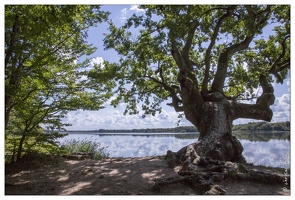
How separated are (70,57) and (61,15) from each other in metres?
2.68

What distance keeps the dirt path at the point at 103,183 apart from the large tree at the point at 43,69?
41.6 inches

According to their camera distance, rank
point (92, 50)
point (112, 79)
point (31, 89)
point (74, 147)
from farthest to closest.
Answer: point (74, 147), point (112, 79), point (92, 50), point (31, 89)

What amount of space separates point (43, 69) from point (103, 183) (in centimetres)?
327

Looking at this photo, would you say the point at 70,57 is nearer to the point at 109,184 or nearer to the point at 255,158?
the point at 109,184

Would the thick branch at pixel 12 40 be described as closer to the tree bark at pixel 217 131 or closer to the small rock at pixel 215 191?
the tree bark at pixel 217 131

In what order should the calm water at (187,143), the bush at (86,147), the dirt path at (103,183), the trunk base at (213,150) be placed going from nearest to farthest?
the dirt path at (103,183), the trunk base at (213,150), the calm water at (187,143), the bush at (86,147)

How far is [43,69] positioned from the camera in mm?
5715

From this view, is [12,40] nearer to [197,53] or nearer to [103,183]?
[103,183]

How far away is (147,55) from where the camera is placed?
866cm

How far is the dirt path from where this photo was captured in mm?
3727

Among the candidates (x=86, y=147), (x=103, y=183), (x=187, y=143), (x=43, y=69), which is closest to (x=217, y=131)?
(x=187, y=143)

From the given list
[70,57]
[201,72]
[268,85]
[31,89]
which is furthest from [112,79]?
[268,85]

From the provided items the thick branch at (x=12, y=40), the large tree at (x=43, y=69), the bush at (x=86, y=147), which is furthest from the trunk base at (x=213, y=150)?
the bush at (x=86, y=147)

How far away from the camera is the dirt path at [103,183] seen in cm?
373
